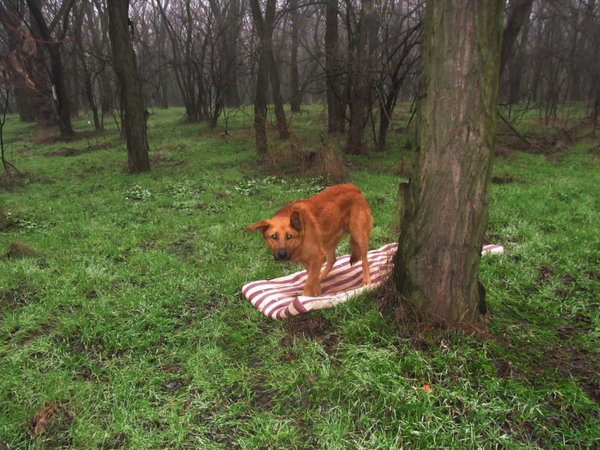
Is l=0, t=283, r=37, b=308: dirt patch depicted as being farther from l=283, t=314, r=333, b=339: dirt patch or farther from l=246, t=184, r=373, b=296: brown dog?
l=283, t=314, r=333, b=339: dirt patch

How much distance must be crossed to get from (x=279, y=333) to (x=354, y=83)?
9.23 m

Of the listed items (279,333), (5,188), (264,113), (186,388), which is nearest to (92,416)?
(186,388)

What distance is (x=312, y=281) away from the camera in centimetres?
420

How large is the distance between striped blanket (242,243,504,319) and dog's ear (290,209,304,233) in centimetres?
73

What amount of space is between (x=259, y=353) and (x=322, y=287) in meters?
1.40

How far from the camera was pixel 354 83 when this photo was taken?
11109 mm

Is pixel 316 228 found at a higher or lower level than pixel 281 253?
higher

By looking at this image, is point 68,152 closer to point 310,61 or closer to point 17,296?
Answer: point 310,61

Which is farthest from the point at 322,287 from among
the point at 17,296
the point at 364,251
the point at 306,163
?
the point at 306,163

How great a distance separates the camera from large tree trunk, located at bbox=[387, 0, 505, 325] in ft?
9.27

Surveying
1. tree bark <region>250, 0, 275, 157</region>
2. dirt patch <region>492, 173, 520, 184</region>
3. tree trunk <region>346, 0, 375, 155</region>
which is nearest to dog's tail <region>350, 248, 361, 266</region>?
dirt patch <region>492, 173, 520, 184</region>

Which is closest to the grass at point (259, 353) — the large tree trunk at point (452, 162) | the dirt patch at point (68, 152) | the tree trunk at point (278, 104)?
the large tree trunk at point (452, 162)

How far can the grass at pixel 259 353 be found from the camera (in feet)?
8.36

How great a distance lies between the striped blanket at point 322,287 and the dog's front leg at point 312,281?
95mm
